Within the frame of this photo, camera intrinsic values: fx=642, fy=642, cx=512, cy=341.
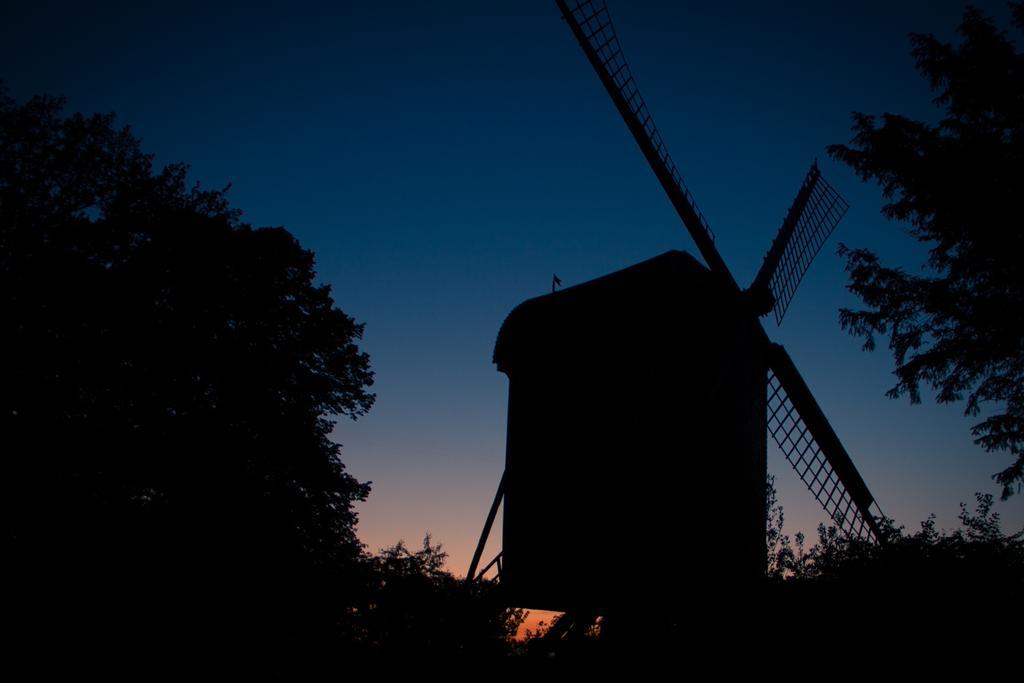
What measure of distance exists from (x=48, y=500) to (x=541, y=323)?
10968 mm

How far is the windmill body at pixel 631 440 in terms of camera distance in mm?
8953

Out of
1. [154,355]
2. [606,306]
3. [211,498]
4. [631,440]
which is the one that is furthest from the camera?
[154,355]

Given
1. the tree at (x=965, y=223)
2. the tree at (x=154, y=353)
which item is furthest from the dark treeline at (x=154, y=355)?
the tree at (x=965, y=223)

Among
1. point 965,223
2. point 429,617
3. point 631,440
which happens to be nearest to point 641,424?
point 631,440

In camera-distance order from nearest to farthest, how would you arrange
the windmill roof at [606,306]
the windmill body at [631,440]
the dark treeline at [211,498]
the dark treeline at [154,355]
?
the dark treeline at [211,498], the windmill body at [631,440], the windmill roof at [606,306], the dark treeline at [154,355]

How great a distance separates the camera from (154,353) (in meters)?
16.4

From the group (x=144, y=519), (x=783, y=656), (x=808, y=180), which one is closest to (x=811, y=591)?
(x=783, y=656)

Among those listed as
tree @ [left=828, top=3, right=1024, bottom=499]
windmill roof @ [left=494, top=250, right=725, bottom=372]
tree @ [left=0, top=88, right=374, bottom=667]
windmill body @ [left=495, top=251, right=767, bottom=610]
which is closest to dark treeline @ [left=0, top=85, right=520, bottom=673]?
tree @ [left=0, top=88, right=374, bottom=667]

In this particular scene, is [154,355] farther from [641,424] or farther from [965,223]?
[965,223]

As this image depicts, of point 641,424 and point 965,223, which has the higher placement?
point 965,223

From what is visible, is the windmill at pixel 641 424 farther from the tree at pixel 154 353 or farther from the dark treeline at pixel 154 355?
the tree at pixel 154 353

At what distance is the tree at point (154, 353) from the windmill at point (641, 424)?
662cm

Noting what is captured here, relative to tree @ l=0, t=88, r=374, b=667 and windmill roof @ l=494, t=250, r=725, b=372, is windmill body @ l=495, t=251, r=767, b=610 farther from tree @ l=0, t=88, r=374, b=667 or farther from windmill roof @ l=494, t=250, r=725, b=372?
tree @ l=0, t=88, r=374, b=667

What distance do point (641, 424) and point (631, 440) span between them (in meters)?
0.30
